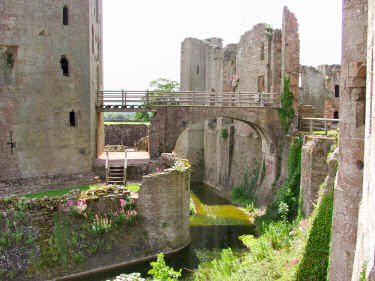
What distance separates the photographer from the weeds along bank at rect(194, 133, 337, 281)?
937 cm

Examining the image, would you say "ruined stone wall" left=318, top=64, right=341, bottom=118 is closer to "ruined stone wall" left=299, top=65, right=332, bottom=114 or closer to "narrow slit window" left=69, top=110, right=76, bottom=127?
"ruined stone wall" left=299, top=65, right=332, bottom=114

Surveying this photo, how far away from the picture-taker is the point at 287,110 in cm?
2022

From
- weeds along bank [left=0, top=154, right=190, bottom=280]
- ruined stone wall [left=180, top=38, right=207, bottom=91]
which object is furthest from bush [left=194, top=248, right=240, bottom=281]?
ruined stone wall [left=180, top=38, right=207, bottom=91]

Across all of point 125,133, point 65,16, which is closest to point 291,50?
point 65,16

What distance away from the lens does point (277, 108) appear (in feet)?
66.9

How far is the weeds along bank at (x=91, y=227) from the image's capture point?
496 inches

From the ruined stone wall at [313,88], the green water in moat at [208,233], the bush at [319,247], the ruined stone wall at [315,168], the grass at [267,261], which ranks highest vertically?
the ruined stone wall at [313,88]

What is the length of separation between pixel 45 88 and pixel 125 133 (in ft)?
59.2

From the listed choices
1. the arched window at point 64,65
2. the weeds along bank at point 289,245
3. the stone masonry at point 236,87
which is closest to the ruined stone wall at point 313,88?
the stone masonry at point 236,87

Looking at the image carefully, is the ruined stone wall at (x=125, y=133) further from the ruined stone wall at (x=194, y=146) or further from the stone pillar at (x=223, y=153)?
the stone pillar at (x=223, y=153)

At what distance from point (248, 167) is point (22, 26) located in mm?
14130

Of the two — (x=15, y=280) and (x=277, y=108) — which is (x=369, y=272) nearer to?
(x=15, y=280)

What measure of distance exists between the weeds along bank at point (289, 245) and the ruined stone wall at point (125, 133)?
1832cm

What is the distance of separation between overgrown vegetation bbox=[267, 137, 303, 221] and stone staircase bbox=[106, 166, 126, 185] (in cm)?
660
